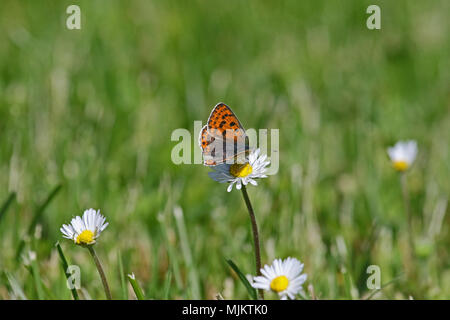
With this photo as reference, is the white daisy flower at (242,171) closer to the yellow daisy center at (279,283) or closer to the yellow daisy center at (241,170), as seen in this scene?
the yellow daisy center at (241,170)

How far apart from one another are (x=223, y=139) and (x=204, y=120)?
53.7 inches

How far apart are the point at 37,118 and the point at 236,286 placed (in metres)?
1.26

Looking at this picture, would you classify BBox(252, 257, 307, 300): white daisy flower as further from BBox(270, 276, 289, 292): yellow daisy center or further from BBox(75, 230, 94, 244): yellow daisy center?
BBox(75, 230, 94, 244): yellow daisy center

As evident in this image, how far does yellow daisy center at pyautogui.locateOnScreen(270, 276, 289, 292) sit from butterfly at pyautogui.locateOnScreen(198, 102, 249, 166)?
253 millimetres

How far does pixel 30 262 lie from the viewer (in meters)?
1.43

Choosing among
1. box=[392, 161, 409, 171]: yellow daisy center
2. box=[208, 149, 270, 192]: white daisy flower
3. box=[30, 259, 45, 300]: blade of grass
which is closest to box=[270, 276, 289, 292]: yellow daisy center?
box=[208, 149, 270, 192]: white daisy flower

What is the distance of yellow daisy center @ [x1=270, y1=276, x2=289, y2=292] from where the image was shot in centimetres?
110

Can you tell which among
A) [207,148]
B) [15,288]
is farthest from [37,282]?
[207,148]

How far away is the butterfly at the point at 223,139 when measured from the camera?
113 cm

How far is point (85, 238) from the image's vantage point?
112 cm

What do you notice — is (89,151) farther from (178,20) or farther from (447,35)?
(447,35)

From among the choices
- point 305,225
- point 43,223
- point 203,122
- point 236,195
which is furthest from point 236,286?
point 203,122

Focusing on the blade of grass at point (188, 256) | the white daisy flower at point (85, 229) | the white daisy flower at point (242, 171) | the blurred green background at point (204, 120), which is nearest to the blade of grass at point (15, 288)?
the blurred green background at point (204, 120)

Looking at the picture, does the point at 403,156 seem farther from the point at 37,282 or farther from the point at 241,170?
the point at 37,282
